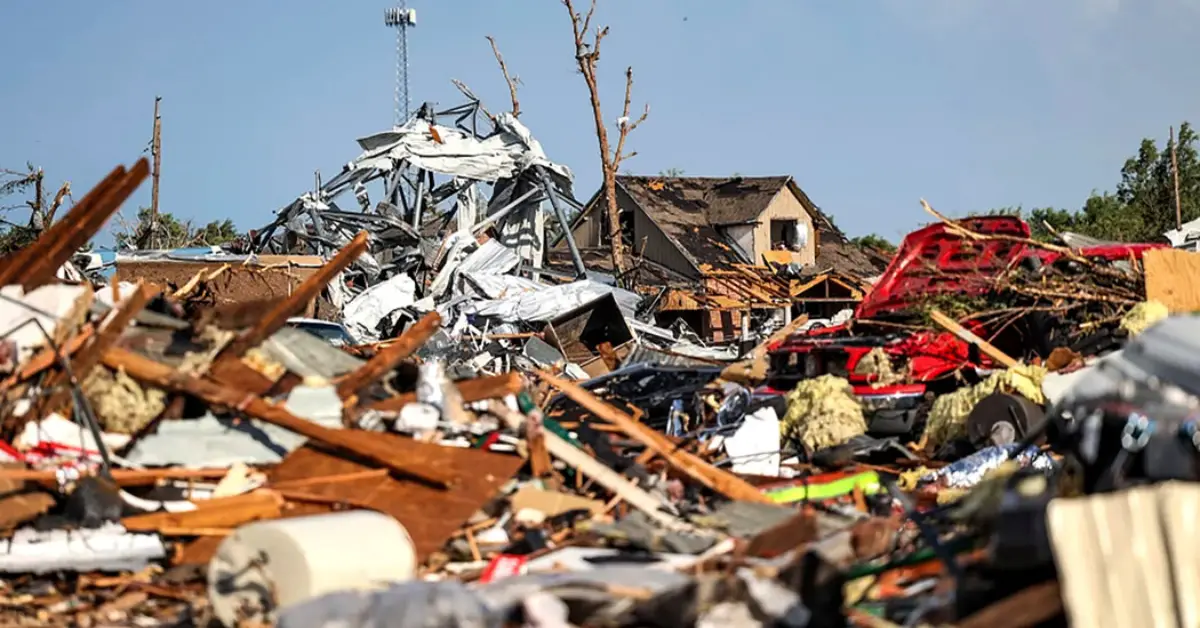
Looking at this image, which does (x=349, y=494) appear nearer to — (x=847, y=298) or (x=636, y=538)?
(x=636, y=538)

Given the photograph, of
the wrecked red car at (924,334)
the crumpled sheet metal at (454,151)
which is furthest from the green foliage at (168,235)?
the wrecked red car at (924,334)

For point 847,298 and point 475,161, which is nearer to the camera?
point 475,161

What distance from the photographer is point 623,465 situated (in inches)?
336

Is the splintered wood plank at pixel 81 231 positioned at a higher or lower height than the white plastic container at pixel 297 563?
higher

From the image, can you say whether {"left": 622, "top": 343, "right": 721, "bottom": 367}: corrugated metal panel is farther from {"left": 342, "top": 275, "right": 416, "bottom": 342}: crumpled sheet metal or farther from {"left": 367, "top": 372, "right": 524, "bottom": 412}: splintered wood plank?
{"left": 342, "top": 275, "right": 416, "bottom": 342}: crumpled sheet metal

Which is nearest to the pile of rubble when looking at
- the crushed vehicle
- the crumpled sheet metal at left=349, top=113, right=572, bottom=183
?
the crushed vehicle

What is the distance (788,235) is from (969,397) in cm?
3581

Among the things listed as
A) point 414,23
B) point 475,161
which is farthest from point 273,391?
point 414,23

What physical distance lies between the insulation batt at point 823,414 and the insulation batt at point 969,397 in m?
0.61

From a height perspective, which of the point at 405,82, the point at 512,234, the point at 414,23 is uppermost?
the point at 414,23

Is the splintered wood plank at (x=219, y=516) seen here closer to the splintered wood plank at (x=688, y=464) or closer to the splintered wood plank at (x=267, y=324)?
the splintered wood plank at (x=267, y=324)

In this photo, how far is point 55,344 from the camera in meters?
8.04

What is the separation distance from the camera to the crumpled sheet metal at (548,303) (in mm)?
21406

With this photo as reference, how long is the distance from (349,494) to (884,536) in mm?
3051
